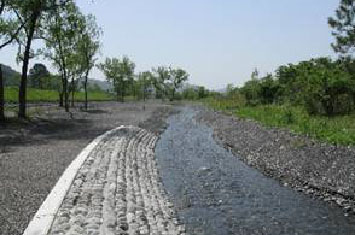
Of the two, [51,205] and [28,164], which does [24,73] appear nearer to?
[28,164]

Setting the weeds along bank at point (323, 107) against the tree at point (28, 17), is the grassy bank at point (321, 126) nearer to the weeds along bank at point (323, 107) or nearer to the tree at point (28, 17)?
the weeds along bank at point (323, 107)

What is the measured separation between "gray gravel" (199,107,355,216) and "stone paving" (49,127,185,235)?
4.92 metres

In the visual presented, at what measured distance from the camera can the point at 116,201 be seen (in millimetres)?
14109

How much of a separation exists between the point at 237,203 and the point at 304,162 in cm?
664

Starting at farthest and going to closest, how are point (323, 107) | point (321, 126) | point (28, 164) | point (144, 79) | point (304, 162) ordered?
point (144, 79) → point (323, 107) → point (321, 126) → point (304, 162) → point (28, 164)

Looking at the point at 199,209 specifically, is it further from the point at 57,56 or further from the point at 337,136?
the point at 57,56

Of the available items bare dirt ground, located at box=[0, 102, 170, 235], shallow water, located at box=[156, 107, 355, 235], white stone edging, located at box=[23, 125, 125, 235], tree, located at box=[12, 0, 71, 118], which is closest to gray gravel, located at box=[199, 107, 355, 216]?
shallow water, located at box=[156, 107, 355, 235]

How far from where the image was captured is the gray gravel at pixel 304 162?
17.2 metres

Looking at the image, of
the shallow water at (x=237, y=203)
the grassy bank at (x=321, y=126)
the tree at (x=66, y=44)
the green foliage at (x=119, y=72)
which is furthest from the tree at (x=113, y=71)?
the shallow water at (x=237, y=203)

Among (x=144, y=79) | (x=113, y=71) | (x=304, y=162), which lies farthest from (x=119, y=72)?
(x=304, y=162)

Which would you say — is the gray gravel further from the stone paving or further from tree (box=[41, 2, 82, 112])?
tree (box=[41, 2, 82, 112])

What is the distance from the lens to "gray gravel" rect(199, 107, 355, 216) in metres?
17.2

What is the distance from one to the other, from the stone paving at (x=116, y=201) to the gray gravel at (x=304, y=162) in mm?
4924

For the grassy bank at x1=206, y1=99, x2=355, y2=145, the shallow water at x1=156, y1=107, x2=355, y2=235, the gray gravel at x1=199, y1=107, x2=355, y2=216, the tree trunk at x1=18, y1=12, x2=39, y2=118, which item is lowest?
the shallow water at x1=156, y1=107, x2=355, y2=235
